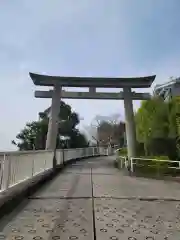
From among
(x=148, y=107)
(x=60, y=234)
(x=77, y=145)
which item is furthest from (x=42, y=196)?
(x=77, y=145)

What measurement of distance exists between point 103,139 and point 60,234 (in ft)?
227

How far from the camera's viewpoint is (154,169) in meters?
A: 15.2

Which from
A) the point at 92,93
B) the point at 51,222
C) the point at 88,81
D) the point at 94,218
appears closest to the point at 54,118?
the point at 92,93

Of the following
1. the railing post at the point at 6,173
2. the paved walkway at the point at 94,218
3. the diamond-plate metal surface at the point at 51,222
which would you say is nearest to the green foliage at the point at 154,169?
the paved walkway at the point at 94,218

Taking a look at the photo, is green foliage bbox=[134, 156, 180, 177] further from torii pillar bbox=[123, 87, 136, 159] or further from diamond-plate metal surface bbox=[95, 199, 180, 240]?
torii pillar bbox=[123, 87, 136, 159]

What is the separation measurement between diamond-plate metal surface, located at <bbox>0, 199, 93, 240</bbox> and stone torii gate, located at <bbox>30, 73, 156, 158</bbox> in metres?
17.8

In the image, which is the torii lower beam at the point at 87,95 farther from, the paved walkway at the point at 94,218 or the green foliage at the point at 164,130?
the paved walkway at the point at 94,218

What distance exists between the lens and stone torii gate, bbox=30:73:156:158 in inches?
951

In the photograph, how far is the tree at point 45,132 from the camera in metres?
47.7

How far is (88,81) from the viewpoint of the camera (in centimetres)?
2416

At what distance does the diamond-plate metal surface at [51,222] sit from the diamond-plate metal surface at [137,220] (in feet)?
0.81

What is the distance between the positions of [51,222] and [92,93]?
20.3 metres

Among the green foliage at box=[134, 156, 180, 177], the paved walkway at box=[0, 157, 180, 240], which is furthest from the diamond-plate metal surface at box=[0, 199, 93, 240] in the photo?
the green foliage at box=[134, 156, 180, 177]

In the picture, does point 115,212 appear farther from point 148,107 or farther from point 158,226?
point 148,107
